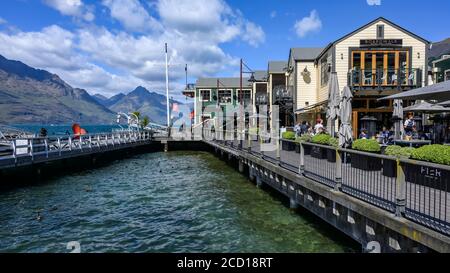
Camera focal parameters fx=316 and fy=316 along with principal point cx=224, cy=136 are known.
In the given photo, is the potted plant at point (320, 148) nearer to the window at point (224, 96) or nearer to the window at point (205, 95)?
the window at point (224, 96)

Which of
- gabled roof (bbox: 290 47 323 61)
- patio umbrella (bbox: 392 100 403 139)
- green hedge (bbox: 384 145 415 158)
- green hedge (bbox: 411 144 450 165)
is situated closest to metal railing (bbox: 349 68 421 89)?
patio umbrella (bbox: 392 100 403 139)

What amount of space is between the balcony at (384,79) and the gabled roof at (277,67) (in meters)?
17.1

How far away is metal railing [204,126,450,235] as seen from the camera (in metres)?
5.79

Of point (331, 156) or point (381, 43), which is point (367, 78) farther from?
point (331, 156)

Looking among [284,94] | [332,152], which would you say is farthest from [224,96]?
[332,152]

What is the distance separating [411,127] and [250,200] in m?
11.6

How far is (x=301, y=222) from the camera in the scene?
34.2 ft

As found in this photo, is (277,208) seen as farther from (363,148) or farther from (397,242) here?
(397,242)

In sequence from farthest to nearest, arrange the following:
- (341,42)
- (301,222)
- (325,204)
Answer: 1. (341,42)
2. (301,222)
3. (325,204)

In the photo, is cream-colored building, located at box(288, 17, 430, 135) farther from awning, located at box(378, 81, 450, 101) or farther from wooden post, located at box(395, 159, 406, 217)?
wooden post, located at box(395, 159, 406, 217)

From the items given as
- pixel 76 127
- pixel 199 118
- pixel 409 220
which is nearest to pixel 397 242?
pixel 409 220

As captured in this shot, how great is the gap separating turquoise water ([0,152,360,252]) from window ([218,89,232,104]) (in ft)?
125

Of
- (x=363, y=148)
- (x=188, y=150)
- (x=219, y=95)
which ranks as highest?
(x=219, y=95)

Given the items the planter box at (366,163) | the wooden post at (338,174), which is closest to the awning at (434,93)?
the planter box at (366,163)
